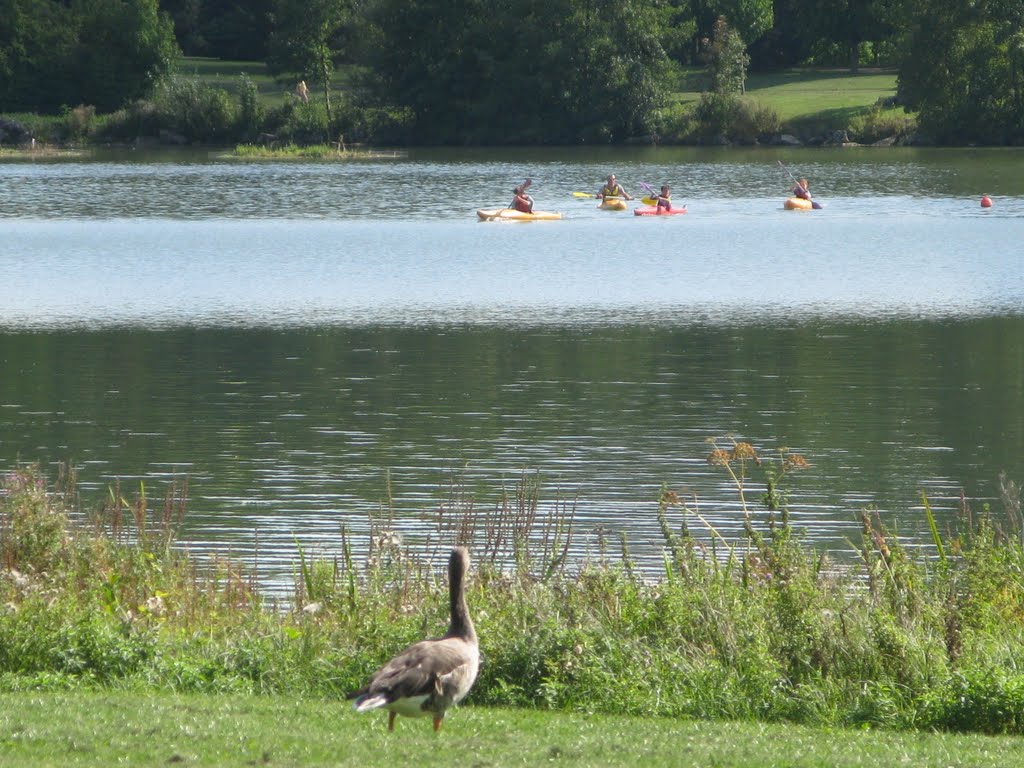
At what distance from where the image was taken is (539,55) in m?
87.1

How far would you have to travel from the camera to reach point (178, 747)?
7.41m

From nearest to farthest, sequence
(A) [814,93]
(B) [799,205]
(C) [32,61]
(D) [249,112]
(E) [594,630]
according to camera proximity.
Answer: (E) [594,630] → (B) [799,205] → (D) [249,112] → (A) [814,93] → (C) [32,61]

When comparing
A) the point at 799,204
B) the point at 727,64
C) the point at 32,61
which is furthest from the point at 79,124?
the point at 799,204

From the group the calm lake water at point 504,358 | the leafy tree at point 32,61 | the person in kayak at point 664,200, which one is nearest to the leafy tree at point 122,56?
the leafy tree at point 32,61

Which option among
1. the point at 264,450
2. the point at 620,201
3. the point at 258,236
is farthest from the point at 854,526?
the point at 620,201

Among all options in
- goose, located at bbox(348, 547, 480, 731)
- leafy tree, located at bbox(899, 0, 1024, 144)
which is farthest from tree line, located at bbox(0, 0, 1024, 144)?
goose, located at bbox(348, 547, 480, 731)

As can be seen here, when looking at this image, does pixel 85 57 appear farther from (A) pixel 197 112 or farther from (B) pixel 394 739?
(B) pixel 394 739

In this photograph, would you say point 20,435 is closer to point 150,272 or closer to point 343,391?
point 343,391

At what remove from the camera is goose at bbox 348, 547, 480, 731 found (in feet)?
22.4

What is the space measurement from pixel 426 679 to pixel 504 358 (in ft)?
58.8

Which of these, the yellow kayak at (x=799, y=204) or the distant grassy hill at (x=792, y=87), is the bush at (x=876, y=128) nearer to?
the distant grassy hill at (x=792, y=87)

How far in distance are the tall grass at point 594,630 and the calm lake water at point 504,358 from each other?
201 cm

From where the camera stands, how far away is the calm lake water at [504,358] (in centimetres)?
1653

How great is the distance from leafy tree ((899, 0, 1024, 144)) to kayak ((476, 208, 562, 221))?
39.1 m
